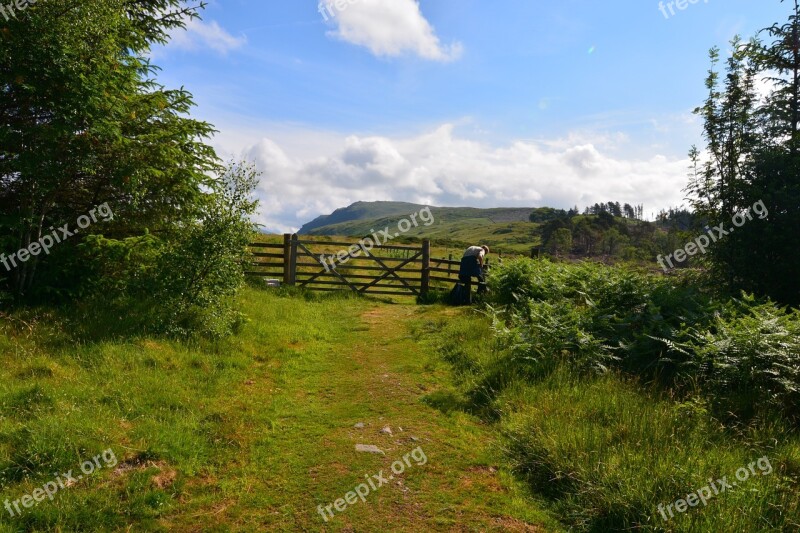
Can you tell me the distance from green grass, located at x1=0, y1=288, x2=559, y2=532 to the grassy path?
0.06ft

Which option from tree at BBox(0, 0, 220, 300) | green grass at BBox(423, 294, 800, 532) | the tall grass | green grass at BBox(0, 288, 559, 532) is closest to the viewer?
green grass at BBox(423, 294, 800, 532)

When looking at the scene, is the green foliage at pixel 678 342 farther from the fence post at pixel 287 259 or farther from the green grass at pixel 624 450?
the fence post at pixel 287 259

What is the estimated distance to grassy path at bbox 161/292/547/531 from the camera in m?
3.70

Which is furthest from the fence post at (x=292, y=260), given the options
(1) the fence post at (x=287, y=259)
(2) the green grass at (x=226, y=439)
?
(2) the green grass at (x=226, y=439)

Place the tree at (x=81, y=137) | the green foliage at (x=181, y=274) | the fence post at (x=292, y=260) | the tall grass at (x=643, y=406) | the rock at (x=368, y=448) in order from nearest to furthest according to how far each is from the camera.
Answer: the tall grass at (x=643, y=406)
the rock at (x=368, y=448)
the tree at (x=81, y=137)
the green foliage at (x=181, y=274)
the fence post at (x=292, y=260)

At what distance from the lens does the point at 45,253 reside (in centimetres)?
775

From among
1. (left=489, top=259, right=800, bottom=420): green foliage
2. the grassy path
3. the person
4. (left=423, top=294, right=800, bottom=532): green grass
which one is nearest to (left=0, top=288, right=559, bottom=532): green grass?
the grassy path

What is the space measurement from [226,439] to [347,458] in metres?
1.55

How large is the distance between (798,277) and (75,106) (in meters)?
15.7

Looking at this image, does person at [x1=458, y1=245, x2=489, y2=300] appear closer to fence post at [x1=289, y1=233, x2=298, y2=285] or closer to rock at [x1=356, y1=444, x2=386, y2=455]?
fence post at [x1=289, y1=233, x2=298, y2=285]

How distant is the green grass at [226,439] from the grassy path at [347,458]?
19 millimetres

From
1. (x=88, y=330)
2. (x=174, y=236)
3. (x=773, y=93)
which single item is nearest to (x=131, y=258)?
(x=174, y=236)

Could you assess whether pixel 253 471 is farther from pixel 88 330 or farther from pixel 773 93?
pixel 773 93

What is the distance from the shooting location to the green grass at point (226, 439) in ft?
12.0
